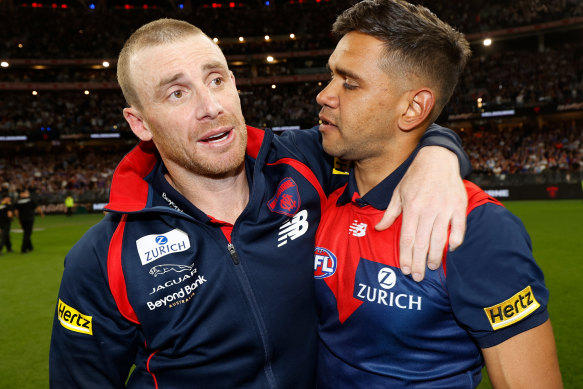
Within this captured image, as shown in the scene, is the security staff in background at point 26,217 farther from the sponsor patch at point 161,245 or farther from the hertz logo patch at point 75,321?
the sponsor patch at point 161,245

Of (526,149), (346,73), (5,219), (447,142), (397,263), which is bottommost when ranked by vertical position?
(526,149)

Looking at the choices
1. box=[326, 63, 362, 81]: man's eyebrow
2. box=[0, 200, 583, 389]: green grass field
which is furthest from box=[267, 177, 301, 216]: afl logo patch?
box=[0, 200, 583, 389]: green grass field

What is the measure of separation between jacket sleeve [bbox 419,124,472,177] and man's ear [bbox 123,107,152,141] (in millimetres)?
1580

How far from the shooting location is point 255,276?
2217mm

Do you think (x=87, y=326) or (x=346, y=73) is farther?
(x=346, y=73)

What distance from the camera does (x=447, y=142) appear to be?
7.80 ft

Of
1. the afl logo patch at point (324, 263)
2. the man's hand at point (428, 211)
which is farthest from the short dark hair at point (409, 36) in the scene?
the afl logo patch at point (324, 263)

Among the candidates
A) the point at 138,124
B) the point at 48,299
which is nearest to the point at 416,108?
the point at 138,124

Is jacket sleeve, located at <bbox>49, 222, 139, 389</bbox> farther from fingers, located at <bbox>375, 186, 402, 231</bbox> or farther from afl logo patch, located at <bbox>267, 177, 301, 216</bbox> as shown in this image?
fingers, located at <bbox>375, 186, 402, 231</bbox>

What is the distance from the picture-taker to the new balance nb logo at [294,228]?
2.39 m

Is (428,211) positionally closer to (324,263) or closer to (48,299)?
(324,263)

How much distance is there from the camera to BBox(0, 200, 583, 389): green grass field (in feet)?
15.9

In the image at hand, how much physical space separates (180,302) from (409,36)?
6.03ft

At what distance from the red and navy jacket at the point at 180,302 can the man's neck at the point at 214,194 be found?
174 mm
